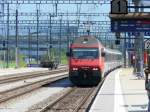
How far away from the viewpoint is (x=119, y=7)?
20359 mm

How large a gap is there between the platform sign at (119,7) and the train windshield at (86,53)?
46.2 feet

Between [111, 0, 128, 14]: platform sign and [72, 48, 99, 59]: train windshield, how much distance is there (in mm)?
14070

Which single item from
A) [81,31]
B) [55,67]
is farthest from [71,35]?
[55,67]

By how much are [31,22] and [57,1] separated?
2702cm

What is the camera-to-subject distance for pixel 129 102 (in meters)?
21.3

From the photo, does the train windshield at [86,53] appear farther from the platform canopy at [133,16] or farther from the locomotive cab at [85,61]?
the platform canopy at [133,16]

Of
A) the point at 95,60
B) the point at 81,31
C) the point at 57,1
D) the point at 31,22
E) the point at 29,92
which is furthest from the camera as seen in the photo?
the point at 81,31

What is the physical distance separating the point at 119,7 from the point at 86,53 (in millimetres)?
14599

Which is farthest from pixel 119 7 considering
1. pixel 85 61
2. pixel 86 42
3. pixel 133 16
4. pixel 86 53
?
pixel 86 42

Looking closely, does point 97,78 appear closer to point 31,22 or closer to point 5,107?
point 5,107

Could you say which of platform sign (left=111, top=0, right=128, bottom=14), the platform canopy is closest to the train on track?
the platform canopy

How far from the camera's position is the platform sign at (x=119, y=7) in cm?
2038

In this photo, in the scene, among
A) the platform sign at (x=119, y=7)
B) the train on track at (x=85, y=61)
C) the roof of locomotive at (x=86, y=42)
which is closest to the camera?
the platform sign at (x=119, y=7)

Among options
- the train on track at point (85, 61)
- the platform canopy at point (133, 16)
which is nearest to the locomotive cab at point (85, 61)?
the train on track at point (85, 61)
